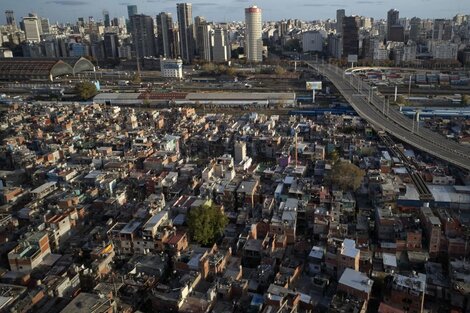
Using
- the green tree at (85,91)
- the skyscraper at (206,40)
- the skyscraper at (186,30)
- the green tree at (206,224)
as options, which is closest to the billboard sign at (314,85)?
the green tree at (85,91)

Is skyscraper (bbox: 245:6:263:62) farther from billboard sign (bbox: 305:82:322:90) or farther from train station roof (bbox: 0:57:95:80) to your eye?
train station roof (bbox: 0:57:95:80)

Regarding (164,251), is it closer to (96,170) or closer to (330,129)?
(96,170)

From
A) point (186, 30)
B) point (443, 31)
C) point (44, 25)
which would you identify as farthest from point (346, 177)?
point (44, 25)

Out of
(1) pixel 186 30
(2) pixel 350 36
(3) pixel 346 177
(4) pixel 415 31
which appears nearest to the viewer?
(3) pixel 346 177

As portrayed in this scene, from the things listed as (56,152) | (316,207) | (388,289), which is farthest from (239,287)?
(56,152)

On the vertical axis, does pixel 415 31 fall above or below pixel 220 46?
above

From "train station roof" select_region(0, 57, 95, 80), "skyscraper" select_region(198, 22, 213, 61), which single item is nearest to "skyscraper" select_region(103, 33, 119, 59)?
"skyscraper" select_region(198, 22, 213, 61)

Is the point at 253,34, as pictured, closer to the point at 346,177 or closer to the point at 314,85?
the point at 314,85
